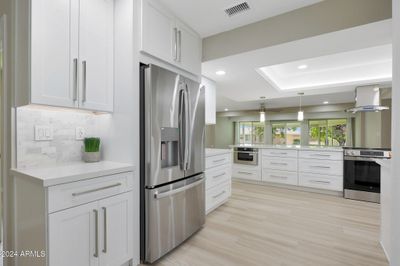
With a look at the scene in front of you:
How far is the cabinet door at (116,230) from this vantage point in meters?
1.40

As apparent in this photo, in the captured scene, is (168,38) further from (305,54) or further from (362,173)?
(362,173)

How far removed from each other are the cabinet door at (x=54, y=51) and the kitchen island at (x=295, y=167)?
421 centimetres

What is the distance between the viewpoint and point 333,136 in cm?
786

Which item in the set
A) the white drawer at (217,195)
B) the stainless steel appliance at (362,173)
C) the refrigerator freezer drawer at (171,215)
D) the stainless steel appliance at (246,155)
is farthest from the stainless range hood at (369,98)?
the refrigerator freezer drawer at (171,215)

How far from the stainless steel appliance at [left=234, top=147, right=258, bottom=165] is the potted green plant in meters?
3.86

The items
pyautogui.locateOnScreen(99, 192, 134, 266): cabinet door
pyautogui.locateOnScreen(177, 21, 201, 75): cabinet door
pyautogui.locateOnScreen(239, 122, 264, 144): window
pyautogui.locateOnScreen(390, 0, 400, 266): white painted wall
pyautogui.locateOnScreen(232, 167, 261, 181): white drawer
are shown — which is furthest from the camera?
pyautogui.locateOnScreen(239, 122, 264, 144): window

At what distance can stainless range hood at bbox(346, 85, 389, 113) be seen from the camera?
3.74m

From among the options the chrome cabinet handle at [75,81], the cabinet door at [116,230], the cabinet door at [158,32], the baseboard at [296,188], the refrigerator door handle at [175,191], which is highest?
the cabinet door at [158,32]

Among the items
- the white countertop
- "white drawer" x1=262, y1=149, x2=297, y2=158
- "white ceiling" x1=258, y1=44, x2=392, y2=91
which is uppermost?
"white ceiling" x1=258, y1=44, x2=392, y2=91

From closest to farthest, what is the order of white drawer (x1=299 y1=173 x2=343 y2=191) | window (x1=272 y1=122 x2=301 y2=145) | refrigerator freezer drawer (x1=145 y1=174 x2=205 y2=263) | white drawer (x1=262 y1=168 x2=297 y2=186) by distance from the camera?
refrigerator freezer drawer (x1=145 y1=174 x2=205 y2=263) < white drawer (x1=299 y1=173 x2=343 y2=191) < white drawer (x1=262 y1=168 x2=297 y2=186) < window (x1=272 y1=122 x2=301 y2=145)

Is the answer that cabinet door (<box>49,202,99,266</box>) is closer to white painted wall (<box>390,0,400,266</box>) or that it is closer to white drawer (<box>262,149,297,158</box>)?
white painted wall (<box>390,0,400,266</box>)

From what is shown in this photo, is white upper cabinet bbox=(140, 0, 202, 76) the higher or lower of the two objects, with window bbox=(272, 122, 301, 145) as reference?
higher

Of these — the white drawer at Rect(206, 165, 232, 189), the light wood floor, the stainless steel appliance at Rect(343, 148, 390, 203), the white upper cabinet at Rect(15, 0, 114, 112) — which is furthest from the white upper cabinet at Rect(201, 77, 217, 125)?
the stainless steel appliance at Rect(343, 148, 390, 203)

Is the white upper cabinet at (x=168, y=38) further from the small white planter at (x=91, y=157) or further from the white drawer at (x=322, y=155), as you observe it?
the white drawer at (x=322, y=155)
